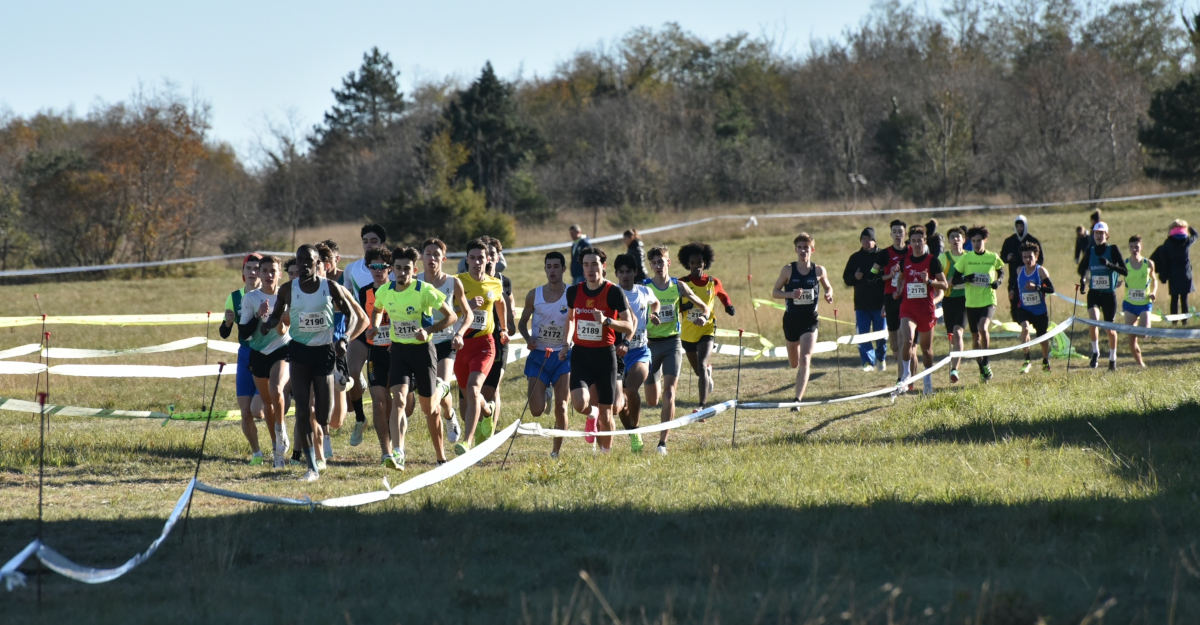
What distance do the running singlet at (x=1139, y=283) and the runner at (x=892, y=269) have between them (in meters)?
2.84

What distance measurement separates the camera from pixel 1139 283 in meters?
15.2

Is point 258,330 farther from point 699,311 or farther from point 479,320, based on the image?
point 699,311

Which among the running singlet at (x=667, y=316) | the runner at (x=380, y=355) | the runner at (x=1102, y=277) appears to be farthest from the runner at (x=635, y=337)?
the runner at (x=1102, y=277)

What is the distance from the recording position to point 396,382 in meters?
9.45

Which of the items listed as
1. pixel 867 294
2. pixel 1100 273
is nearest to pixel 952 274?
pixel 867 294

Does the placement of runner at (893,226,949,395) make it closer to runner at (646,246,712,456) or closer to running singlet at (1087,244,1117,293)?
running singlet at (1087,244,1117,293)

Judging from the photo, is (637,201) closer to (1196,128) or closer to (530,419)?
(1196,128)

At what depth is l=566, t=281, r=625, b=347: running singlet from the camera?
384 inches

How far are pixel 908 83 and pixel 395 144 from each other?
2805 cm

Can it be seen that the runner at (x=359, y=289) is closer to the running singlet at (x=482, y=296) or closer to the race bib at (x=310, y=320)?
the running singlet at (x=482, y=296)

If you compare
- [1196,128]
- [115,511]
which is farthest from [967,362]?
[1196,128]

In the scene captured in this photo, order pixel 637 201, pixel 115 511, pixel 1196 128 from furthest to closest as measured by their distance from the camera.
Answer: pixel 637 201, pixel 1196 128, pixel 115 511

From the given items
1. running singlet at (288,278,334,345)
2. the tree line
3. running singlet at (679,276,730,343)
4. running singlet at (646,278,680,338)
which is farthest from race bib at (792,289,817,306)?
the tree line

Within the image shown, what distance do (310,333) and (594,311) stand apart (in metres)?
2.18
